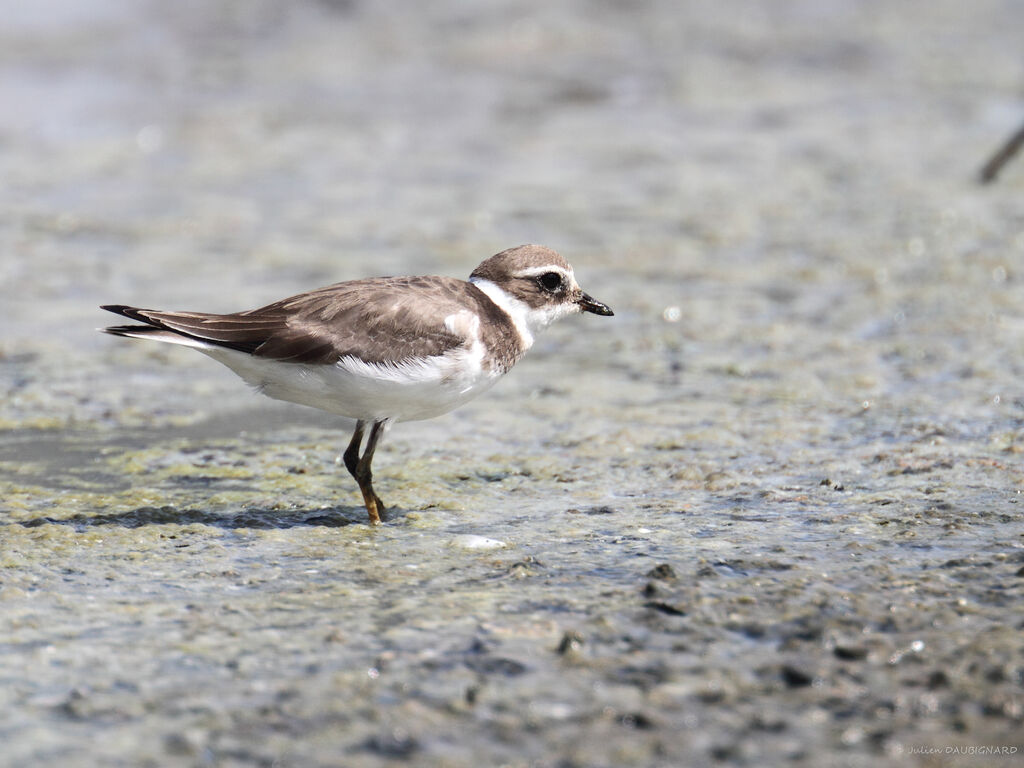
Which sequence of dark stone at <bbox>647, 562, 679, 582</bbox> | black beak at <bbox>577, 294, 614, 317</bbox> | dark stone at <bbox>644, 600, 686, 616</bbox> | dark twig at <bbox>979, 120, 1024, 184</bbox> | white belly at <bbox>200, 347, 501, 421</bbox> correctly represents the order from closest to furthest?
→ 1. dark stone at <bbox>644, 600, 686, 616</bbox>
2. dark stone at <bbox>647, 562, 679, 582</bbox>
3. white belly at <bbox>200, 347, 501, 421</bbox>
4. black beak at <bbox>577, 294, 614, 317</bbox>
5. dark twig at <bbox>979, 120, 1024, 184</bbox>

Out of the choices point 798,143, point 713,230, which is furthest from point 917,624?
point 798,143

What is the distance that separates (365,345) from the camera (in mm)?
4883

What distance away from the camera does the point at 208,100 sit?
534 inches

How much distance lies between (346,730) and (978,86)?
485 inches

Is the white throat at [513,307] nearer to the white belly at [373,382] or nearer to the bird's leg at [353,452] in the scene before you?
the white belly at [373,382]

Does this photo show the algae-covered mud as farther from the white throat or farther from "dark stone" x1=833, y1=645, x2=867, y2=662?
the white throat

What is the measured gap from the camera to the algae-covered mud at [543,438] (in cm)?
334

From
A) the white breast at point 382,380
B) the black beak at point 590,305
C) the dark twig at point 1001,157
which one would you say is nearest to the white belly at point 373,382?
the white breast at point 382,380

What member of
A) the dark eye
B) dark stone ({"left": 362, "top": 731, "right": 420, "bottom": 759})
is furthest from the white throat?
dark stone ({"left": 362, "top": 731, "right": 420, "bottom": 759})

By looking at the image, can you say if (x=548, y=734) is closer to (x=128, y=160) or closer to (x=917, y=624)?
(x=917, y=624)

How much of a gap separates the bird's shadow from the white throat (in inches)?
39.9

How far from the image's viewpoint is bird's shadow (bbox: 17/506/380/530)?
4.92m

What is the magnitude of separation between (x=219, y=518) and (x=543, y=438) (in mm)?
1722

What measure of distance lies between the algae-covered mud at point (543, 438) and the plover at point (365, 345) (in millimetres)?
476
